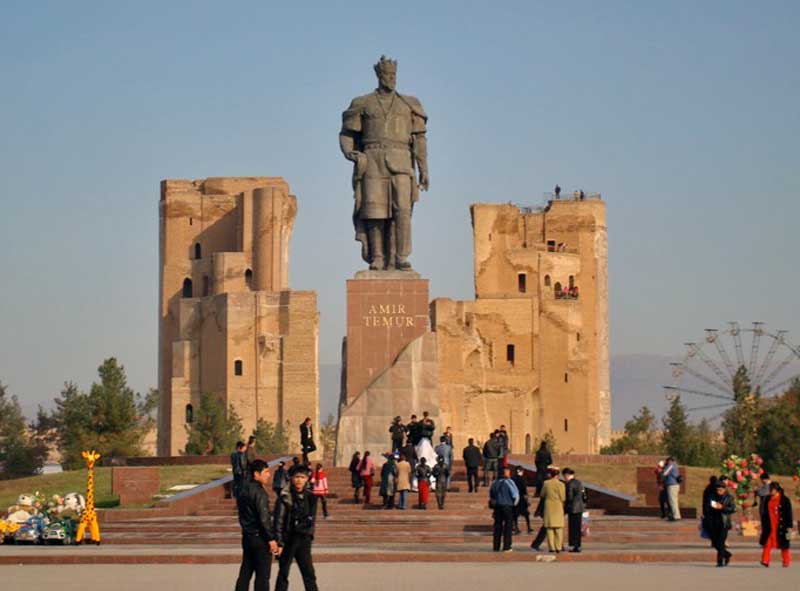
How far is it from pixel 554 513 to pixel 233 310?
74.7 m

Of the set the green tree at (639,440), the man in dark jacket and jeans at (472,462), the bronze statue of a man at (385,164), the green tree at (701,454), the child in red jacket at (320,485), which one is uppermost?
the bronze statue of a man at (385,164)

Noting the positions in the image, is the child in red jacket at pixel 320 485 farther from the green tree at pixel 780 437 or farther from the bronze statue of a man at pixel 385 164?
the green tree at pixel 780 437

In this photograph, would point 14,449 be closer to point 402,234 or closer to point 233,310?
point 233,310

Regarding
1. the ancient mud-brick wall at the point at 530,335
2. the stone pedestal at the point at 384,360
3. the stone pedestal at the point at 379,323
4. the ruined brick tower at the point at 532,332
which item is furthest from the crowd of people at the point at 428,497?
the ancient mud-brick wall at the point at 530,335

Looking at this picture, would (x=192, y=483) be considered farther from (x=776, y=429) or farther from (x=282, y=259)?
(x=282, y=259)

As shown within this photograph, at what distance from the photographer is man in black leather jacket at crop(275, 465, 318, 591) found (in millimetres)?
17594

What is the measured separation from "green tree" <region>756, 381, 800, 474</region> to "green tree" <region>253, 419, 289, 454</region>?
2190 cm

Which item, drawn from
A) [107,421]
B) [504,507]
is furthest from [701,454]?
[504,507]

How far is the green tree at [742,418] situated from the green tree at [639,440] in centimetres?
500

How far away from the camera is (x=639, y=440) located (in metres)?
84.6

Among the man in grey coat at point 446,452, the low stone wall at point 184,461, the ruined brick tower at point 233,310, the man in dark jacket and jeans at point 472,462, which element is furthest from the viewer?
the ruined brick tower at point 233,310

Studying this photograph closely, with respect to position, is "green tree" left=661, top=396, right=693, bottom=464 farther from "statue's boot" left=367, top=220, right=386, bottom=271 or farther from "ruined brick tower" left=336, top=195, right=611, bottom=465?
"statue's boot" left=367, top=220, right=386, bottom=271

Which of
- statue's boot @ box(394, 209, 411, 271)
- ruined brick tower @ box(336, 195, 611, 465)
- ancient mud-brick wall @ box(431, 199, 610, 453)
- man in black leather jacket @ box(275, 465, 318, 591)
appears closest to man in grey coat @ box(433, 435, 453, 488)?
statue's boot @ box(394, 209, 411, 271)

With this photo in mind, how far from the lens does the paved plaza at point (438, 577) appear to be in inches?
778
